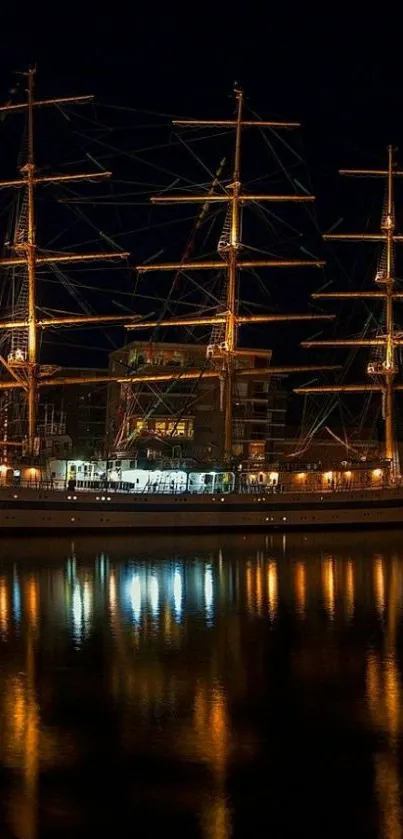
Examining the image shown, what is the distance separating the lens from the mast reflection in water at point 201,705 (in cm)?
1237

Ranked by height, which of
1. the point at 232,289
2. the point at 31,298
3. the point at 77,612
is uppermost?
the point at 232,289

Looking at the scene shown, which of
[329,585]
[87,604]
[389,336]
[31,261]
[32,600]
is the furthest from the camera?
[389,336]

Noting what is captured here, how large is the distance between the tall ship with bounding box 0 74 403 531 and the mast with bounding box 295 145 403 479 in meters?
0.08

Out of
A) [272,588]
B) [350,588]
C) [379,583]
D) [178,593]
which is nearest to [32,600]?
[178,593]

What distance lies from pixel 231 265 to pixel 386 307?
9476 millimetres

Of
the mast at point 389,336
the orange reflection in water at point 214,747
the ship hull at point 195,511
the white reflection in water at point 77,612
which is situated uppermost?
the mast at point 389,336

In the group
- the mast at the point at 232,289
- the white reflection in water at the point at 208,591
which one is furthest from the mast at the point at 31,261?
the white reflection in water at the point at 208,591

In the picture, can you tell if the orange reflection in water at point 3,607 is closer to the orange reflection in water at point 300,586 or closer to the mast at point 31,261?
the orange reflection in water at point 300,586

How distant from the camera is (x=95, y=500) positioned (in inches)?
1901

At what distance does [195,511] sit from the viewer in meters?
50.2

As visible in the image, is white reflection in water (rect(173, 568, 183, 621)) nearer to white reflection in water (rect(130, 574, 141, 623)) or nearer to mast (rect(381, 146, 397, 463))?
white reflection in water (rect(130, 574, 141, 623))

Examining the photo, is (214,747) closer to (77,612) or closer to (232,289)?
(77,612)

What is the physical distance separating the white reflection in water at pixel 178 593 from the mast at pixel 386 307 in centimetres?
2639

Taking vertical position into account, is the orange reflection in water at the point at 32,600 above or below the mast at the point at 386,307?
below
